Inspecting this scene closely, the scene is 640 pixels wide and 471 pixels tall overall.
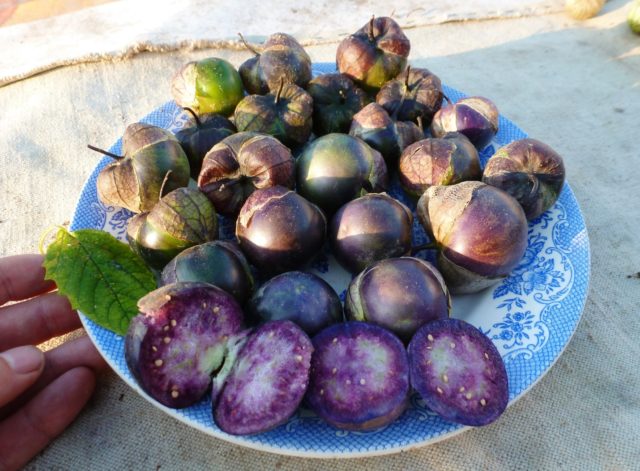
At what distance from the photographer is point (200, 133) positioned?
197 centimetres

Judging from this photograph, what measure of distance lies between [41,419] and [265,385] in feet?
2.68

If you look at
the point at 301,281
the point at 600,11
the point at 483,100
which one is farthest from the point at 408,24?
the point at 301,281

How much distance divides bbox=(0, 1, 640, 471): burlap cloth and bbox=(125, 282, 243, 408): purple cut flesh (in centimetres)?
41

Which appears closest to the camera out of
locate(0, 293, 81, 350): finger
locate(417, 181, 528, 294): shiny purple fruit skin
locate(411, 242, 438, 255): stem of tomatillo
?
locate(417, 181, 528, 294): shiny purple fruit skin

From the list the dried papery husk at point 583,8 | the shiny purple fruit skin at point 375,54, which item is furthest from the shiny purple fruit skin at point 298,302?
the dried papery husk at point 583,8

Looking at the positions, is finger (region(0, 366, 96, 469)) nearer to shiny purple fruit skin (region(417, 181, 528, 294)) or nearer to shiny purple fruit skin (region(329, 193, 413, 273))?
shiny purple fruit skin (region(329, 193, 413, 273))

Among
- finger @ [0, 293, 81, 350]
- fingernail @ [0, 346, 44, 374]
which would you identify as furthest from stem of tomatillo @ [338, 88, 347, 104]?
fingernail @ [0, 346, 44, 374]

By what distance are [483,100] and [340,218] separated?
0.90m

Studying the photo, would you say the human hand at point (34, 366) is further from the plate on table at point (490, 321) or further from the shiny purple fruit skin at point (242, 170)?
the shiny purple fruit skin at point (242, 170)

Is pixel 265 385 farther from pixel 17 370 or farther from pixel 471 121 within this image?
pixel 471 121

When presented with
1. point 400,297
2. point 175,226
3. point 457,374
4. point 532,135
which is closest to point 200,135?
point 175,226

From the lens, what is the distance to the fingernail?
56.3 inches

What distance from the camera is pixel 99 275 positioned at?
5.45 feet

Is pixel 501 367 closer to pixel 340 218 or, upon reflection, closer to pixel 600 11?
pixel 340 218
